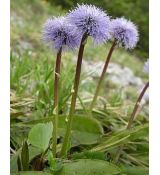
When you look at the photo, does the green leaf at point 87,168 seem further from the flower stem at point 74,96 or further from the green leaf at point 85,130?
the green leaf at point 85,130

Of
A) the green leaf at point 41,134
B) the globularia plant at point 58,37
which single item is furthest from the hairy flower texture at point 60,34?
the green leaf at point 41,134

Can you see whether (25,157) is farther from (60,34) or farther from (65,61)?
(65,61)

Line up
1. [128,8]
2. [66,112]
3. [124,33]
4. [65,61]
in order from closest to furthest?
[124,33], [66,112], [128,8], [65,61]

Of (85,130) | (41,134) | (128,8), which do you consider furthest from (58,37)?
(128,8)
